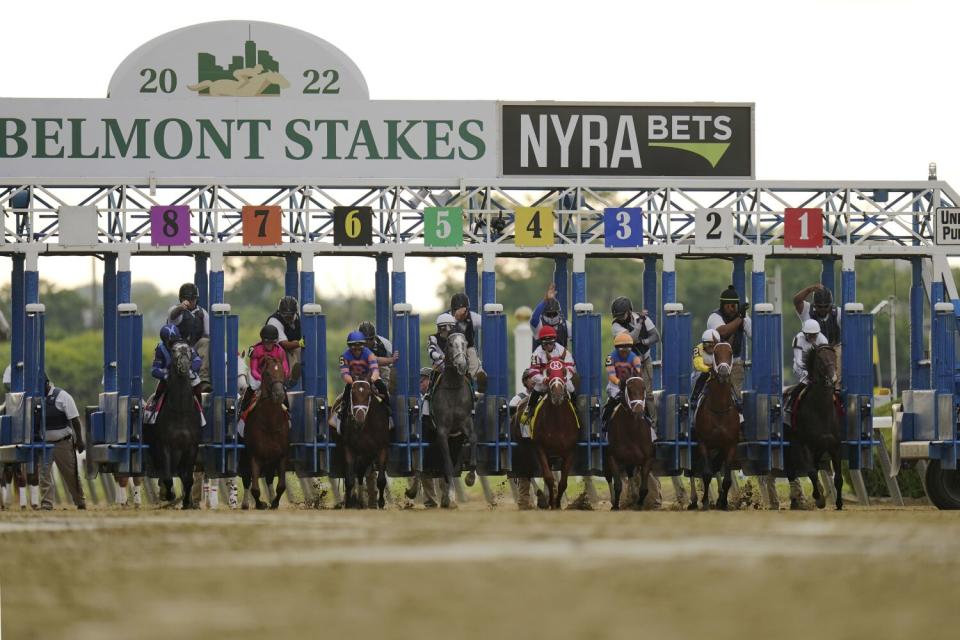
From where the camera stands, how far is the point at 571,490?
36.3m

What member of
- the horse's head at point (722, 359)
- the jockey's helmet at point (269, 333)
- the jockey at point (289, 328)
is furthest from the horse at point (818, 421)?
the jockey's helmet at point (269, 333)

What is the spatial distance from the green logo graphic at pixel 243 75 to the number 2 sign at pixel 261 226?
158 centimetres

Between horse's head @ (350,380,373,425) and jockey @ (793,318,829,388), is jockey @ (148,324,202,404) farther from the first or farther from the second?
jockey @ (793,318,829,388)

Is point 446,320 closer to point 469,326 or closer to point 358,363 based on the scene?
point 469,326

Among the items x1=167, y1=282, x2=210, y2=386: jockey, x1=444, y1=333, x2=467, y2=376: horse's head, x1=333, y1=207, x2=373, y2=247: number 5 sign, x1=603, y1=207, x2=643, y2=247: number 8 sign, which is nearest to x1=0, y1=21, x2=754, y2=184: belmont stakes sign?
x1=333, y1=207, x2=373, y2=247: number 5 sign

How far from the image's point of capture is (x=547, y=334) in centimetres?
2000

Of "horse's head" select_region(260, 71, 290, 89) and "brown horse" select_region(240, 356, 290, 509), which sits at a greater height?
"horse's head" select_region(260, 71, 290, 89)

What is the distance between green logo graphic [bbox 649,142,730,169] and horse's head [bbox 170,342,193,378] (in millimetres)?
5656

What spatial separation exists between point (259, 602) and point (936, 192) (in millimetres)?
14100

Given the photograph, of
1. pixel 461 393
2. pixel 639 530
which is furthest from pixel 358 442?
pixel 639 530

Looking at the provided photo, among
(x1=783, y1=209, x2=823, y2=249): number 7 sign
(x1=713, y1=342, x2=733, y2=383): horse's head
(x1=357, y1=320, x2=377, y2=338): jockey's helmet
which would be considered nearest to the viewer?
(x1=713, y1=342, x2=733, y2=383): horse's head

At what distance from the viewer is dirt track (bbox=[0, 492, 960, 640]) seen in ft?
28.9

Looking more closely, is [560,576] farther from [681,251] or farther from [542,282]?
[542,282]

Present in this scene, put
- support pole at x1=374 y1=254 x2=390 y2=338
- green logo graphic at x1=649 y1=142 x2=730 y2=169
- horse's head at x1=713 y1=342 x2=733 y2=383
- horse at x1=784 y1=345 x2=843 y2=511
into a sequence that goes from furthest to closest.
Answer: support pole at x1=374 y1=254 x2=390 y2=338
green logo graphic at x1=649 y1=142 x2=730 y2=169
horse at x1=784 y1=345 x2=843 y2=511
horse's head at x1=713 y1=342 x2=733 y2=383
